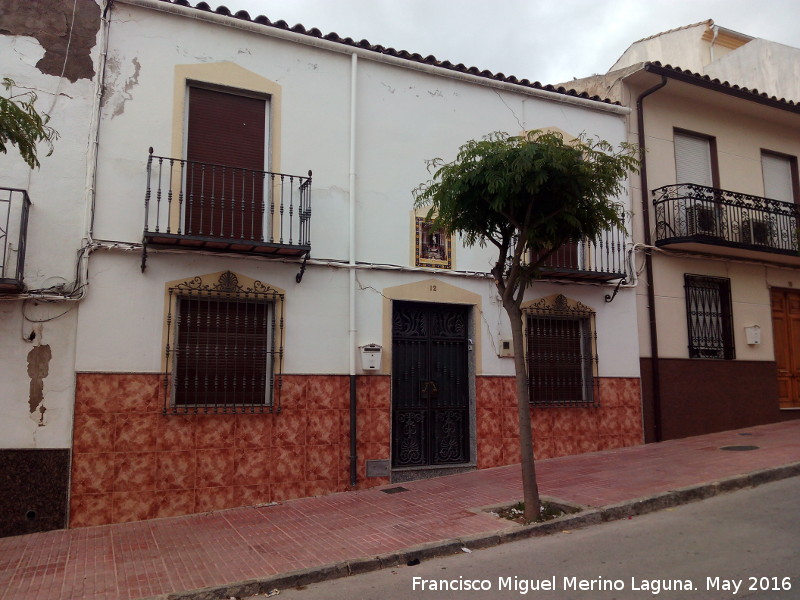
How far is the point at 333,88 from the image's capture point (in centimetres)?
889

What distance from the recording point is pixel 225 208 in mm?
8008

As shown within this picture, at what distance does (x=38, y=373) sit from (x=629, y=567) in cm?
624

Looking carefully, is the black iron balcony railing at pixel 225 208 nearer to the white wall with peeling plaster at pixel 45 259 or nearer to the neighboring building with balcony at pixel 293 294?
the neighboring building with balcony at pixel 293 294

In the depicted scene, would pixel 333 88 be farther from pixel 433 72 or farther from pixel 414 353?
pixel 414 353

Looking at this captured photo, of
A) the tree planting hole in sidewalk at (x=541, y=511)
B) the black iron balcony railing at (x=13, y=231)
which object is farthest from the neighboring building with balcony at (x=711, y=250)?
the black iron balcony railing at (x=13, y=231)

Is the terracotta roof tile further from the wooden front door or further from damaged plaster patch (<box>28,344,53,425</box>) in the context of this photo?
damaged plaster patch (<box>28,344,53,425</box>)

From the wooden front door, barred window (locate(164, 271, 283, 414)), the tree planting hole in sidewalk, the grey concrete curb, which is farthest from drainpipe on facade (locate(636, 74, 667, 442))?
barred window (locate(164, 271, 283, 414))

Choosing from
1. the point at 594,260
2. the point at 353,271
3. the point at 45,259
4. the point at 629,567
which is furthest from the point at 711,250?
Answer: the point at 45,259

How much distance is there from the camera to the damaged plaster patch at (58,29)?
285 inches

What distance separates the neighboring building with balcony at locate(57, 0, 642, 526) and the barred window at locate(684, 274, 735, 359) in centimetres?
185

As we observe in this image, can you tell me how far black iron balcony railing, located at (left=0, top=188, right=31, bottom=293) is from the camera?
675 centimetres

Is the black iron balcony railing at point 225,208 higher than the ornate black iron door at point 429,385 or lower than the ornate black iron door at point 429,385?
higher

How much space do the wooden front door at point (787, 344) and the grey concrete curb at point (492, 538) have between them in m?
5.14

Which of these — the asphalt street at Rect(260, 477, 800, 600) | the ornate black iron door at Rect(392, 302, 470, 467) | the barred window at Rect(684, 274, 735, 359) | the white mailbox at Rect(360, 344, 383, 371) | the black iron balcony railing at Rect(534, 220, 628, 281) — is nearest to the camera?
the asphalt street at Rect(260, 477, 800, 600)
